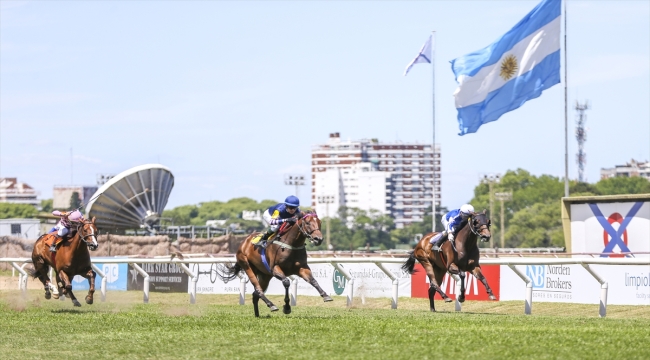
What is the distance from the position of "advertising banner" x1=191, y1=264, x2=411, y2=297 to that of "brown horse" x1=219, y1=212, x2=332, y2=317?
528 cm

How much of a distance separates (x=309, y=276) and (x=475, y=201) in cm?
16830

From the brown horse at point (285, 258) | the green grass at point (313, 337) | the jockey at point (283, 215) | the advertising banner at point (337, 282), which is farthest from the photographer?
the advertising banner at point (337, 282)

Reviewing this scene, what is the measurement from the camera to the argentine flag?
97.8 feet

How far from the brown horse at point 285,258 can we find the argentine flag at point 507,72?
12969 mm

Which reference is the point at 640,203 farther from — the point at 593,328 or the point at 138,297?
the point at 593,328

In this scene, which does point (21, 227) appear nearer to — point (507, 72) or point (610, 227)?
point (507, 72)

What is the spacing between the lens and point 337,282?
89.0ft

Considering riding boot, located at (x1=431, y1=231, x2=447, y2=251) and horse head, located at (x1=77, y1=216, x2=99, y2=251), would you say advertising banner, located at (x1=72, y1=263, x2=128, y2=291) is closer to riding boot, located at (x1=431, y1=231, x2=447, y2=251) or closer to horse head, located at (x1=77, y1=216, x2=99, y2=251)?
horse head, located at (x1=77, y1=216, x2=99, y2=251)

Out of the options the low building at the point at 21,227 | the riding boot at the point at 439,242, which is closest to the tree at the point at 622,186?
the low building at the point at 21,227

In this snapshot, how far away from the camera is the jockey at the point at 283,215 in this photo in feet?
56.9

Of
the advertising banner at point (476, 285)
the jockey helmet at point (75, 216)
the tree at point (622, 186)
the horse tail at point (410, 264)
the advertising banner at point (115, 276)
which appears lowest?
the advertising banner at point (115, 276)

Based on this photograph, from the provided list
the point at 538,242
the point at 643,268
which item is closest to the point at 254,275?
the point at 643,268

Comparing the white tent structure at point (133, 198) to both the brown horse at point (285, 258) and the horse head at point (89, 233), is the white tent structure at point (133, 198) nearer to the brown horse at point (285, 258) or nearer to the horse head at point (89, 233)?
the horse head at point (89, 233)

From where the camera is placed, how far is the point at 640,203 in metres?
28.8
